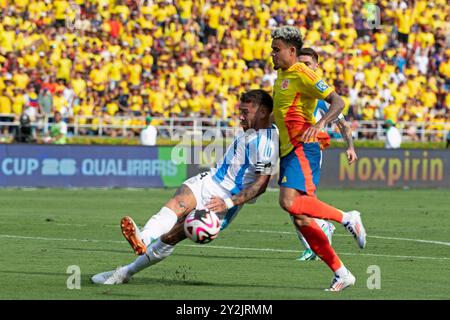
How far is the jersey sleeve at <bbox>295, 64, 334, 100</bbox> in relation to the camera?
11.0 metres

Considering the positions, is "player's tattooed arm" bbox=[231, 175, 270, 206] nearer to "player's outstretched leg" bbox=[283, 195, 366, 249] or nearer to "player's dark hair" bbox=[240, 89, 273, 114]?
"player's outstretched leg" bbox=[283, 195, 366, 249]

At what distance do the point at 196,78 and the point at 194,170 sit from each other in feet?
16.3

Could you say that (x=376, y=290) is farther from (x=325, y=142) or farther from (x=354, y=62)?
(x=354, y=62)

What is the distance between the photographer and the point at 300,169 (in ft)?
36.8

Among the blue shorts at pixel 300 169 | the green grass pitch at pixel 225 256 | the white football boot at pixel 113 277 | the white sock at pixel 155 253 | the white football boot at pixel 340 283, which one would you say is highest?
the blue shorts at pixel 300 169

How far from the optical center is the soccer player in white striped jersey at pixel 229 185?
11188mm

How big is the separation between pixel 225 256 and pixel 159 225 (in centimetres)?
400

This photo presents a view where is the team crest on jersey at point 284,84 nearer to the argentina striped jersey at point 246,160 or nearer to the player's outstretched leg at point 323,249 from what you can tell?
the argentina striped jersey at point 246,160

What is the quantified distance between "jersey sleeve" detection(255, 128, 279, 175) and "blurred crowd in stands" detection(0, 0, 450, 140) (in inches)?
862

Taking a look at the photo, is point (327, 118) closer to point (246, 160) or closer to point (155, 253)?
point (246, 160)

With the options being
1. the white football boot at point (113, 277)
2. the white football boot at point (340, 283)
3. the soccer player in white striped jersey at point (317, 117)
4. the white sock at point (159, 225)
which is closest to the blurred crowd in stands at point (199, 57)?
the soccer player in white striped jersey at point (317, 117)

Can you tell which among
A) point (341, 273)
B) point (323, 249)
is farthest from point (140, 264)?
point (341, 273)

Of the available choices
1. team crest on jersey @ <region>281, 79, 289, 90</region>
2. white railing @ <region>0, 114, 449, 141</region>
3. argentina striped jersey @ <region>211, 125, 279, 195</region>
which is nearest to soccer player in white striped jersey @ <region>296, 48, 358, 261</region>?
argentina striped jersey @ <region>211, 125, 279, 195</region>
